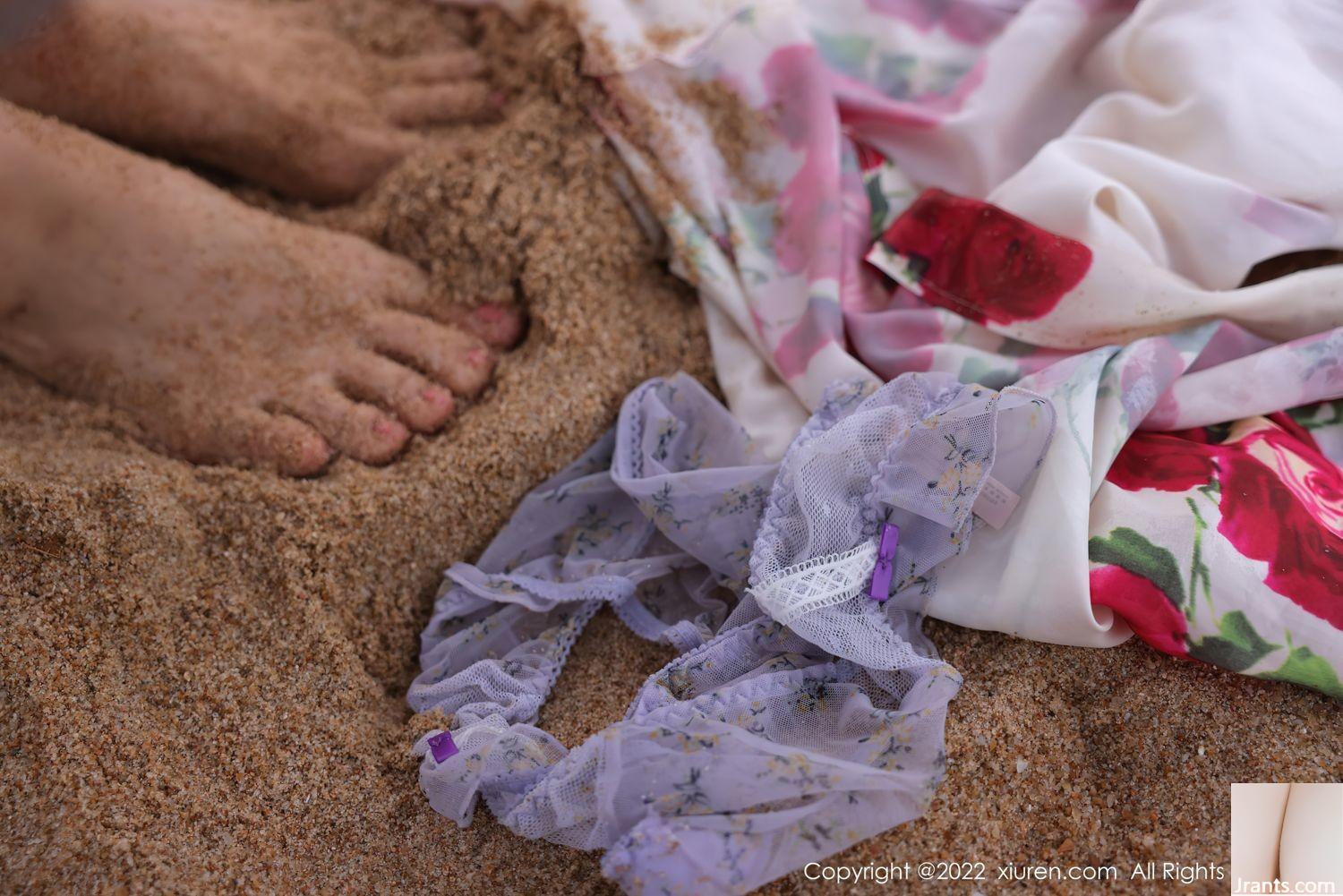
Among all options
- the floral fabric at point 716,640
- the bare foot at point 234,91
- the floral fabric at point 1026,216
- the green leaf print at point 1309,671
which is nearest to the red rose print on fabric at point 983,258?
the floral fabric at point 1026,216

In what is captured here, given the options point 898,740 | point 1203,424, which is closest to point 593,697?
point 898,740

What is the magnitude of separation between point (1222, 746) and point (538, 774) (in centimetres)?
56

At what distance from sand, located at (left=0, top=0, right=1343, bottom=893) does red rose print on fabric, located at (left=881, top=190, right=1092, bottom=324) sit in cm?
34

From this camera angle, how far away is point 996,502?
0.82m

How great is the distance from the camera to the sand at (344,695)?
2.47 feet

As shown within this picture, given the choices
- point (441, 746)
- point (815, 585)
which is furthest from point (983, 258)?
point (441, 746)

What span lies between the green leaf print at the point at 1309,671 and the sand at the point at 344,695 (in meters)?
0.03

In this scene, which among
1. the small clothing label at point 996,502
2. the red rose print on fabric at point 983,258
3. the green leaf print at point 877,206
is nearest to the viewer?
the small clothing label at point 996,502

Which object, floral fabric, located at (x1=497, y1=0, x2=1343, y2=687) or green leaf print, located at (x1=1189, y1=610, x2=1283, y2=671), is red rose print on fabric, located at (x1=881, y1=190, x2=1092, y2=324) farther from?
green leaf print, located at (x1=1189, y1=610, x2=1283, y2=671)

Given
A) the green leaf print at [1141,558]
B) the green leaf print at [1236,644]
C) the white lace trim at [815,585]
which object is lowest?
the green leaf print at [1236,644]

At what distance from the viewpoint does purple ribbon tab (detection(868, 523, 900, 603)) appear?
81cm

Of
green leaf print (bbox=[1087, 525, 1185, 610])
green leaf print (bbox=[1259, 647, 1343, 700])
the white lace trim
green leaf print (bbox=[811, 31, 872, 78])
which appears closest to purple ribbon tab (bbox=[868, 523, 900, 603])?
the white lace trim

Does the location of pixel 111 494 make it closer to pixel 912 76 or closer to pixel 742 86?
pixel 742 86

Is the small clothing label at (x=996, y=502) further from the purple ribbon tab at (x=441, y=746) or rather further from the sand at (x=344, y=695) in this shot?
the purple ribbon tab at (x=441, y=746)
